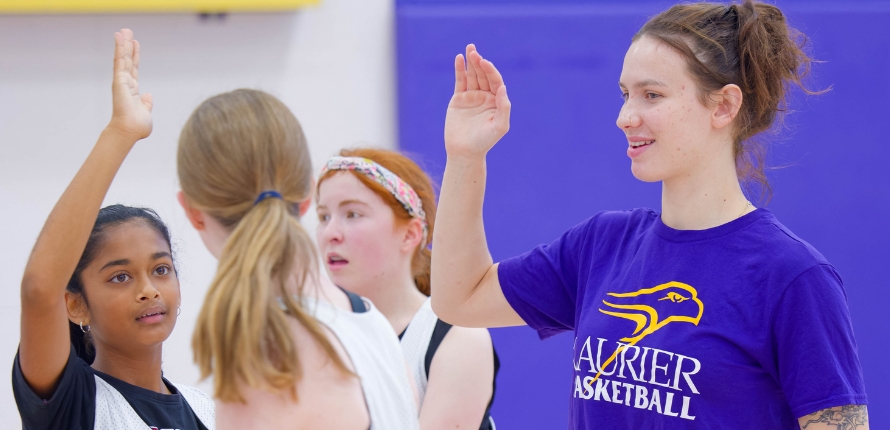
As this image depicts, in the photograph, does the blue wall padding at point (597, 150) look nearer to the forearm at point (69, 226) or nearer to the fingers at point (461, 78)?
the fingers at point (461, 78)

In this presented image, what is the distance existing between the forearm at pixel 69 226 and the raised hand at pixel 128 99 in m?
0.04

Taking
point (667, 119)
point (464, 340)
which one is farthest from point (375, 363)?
point (464, 340)

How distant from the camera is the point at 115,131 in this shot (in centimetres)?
141

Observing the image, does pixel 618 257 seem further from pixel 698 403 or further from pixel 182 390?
pixel 182 390

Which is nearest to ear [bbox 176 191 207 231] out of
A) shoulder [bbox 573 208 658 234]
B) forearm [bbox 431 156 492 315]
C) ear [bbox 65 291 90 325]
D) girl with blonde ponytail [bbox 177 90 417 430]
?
girl with blonde ponytail [bbox 177 90 417 430]

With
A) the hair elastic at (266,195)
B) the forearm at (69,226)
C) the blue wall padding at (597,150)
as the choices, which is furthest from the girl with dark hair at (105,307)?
the blue wall padding at (597,150)

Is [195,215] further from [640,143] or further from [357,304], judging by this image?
[640,143]

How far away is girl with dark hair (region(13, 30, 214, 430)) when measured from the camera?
139 centimetres

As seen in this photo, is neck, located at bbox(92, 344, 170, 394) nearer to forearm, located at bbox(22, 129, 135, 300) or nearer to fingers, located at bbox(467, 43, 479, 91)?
forearm, located at bbox(22, 129, 135, 300)

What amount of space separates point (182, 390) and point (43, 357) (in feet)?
1.55

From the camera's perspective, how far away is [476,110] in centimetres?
158

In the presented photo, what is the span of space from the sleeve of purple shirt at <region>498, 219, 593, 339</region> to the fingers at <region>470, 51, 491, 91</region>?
326mm

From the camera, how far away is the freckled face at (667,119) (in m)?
1.44

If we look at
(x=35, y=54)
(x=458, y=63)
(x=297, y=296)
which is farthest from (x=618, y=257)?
(x=35, y=54)
